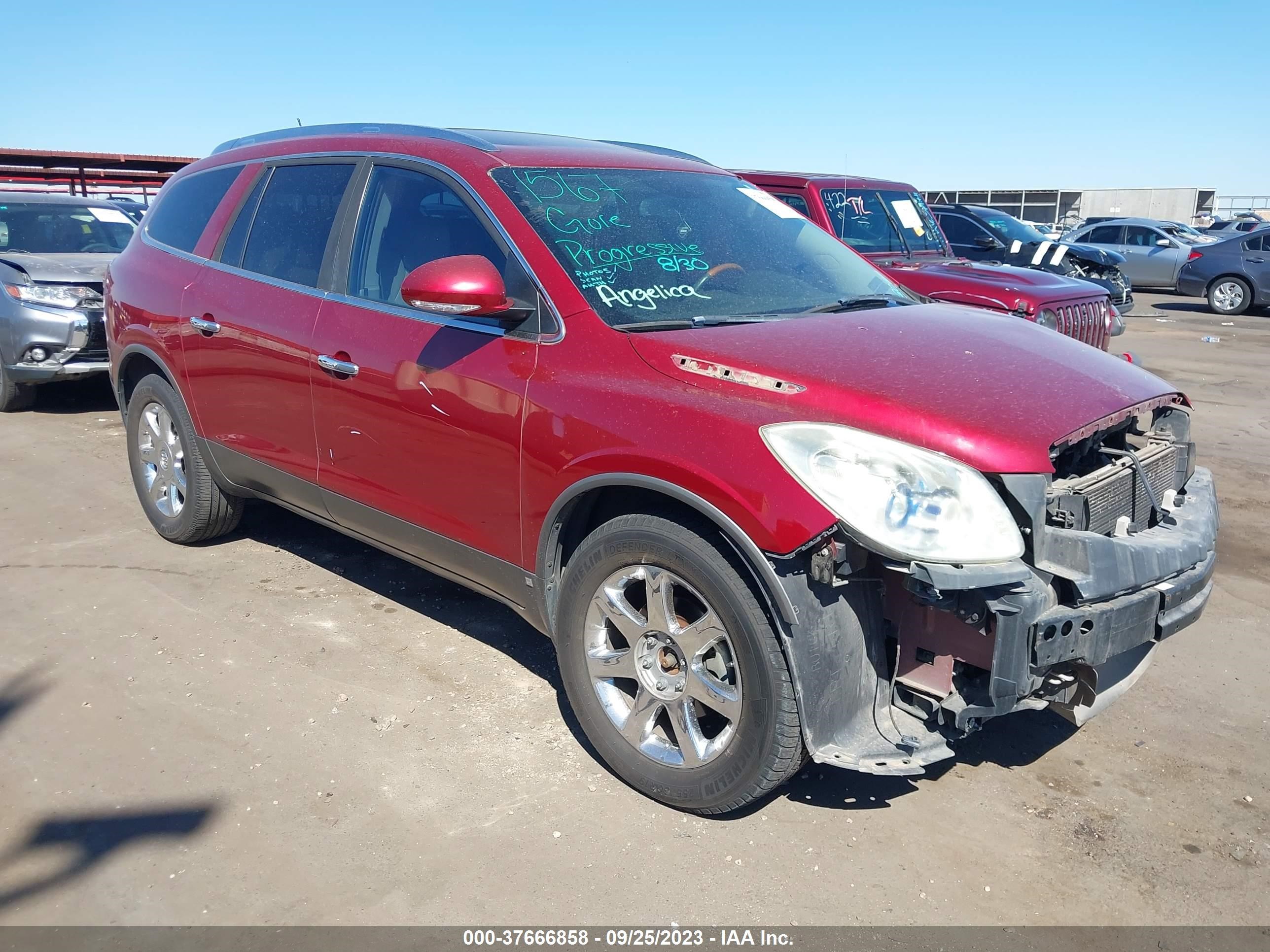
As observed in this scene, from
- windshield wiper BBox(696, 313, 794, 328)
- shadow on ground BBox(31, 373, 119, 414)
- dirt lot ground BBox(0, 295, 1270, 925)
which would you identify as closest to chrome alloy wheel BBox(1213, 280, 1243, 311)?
dirt lot ground BBox(0, 295, 1270, 925)

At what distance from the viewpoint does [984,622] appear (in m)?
2.52

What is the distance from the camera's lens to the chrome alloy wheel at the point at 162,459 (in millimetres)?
4980

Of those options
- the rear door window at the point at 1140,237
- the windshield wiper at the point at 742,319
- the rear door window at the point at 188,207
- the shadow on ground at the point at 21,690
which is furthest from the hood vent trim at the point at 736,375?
the rear door window at the point at 1140,237

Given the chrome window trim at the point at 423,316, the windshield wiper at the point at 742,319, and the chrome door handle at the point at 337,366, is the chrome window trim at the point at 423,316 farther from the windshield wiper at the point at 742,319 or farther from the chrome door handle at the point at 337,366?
the windshield wiper at the point at 742,319

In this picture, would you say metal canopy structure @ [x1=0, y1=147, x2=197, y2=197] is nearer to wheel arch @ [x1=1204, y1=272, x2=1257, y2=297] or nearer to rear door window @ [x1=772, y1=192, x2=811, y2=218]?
rear door window @ [x1=772, y1=192, x2=811, y2=218]

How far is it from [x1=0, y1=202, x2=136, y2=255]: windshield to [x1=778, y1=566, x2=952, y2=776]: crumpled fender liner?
8602 mm

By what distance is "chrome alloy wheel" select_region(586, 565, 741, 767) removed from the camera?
280 centimetres

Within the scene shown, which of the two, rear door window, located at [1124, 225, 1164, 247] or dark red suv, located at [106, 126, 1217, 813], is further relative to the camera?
rear door window, located at [1124, 225, 1164, 247]

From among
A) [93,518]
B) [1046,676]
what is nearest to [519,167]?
[1046,676]

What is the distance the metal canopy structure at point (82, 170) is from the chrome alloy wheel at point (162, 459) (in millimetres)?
10851

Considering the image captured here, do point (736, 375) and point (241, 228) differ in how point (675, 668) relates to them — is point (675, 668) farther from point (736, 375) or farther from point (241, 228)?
point (241, 228)

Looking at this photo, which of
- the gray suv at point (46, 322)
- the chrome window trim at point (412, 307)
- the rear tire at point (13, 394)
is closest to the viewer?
the chrome window trim at point (412, 307)

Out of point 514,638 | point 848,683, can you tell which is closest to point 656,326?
point 848,683

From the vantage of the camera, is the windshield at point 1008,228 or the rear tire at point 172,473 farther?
the windshield at point 1008,228
